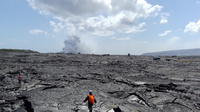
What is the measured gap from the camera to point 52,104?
1140 centimetres

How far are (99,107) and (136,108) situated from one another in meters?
2.55

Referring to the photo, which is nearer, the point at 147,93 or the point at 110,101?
the point at 110,101

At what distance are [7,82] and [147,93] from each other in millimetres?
14540

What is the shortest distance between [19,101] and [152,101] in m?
10.1

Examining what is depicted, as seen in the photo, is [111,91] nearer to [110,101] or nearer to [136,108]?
[110,101]

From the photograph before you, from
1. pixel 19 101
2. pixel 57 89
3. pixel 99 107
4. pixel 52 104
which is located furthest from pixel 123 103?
pixel 19 101

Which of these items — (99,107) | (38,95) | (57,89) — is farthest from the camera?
(57,89)

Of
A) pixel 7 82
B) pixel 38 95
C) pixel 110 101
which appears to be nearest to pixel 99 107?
pixel 110 101

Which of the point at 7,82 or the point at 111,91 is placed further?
the point at 7,82

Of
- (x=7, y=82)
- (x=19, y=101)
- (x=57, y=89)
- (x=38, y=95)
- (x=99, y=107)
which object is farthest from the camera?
(x=7, y=82)

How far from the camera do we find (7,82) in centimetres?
1778

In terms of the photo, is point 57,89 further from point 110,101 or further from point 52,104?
point 110,101

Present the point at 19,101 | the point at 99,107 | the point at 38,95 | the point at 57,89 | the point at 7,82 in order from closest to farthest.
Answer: the point at 99,107 → the point at 19,101 → the point at 38,95 → the point at 57,89 → the point at 7,82

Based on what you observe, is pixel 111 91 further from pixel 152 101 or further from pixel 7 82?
pixel 7 82
